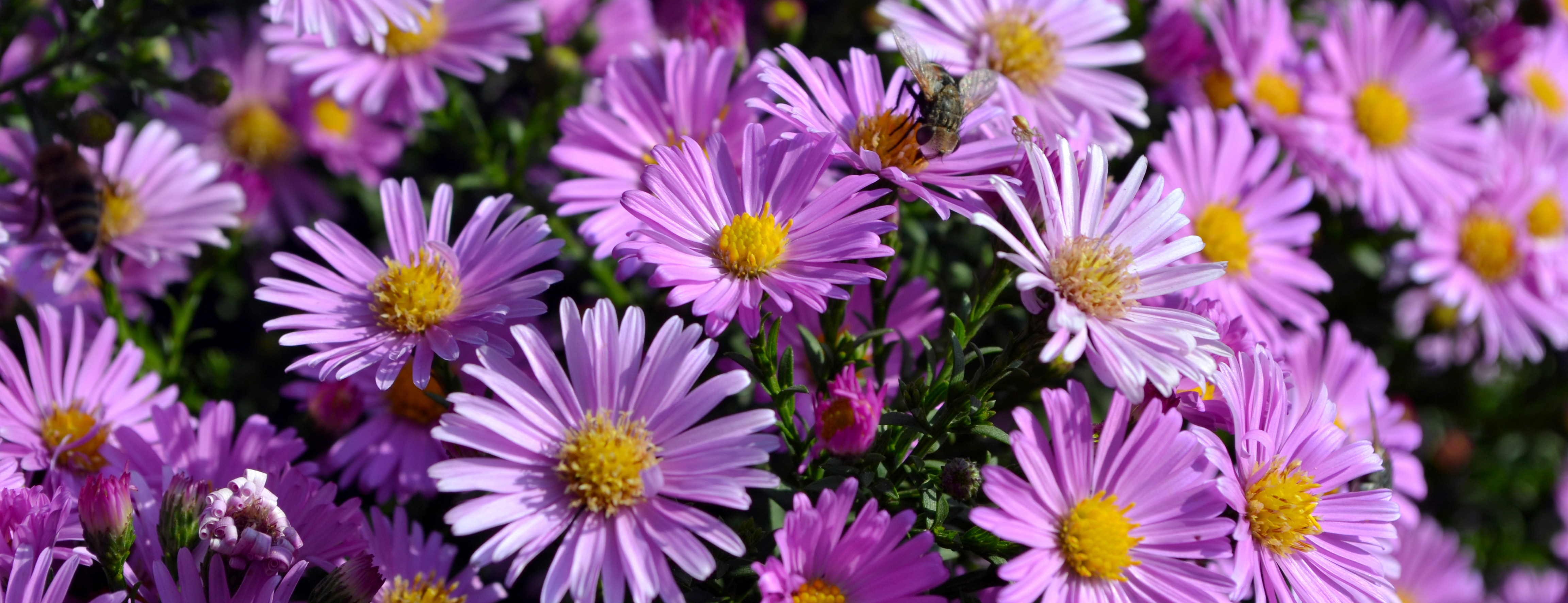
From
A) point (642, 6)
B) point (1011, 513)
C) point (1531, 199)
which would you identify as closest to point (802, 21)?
point (642, 6)

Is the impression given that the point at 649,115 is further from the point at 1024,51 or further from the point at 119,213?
the point at 119,213

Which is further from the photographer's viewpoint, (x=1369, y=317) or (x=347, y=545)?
(x=1369, y=317)

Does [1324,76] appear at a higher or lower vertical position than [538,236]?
lower

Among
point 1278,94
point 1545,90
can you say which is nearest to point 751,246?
point 1278,94

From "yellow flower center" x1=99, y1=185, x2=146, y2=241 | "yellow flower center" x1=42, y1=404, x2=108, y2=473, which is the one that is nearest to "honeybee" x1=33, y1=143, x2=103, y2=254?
"yellow flower center" x1=99, y1=185, x2=146, y2=241

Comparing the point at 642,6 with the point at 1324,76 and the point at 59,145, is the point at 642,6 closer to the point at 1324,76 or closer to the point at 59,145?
the point at 59,145

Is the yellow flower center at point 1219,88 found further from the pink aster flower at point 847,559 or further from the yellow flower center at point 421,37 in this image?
the yellow flower center at point 421,37

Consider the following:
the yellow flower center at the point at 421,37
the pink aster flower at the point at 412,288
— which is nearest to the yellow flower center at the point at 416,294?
the pink aster flower at the point at 412,288

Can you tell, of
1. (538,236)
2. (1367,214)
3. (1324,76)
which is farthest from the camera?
(1324,76)
